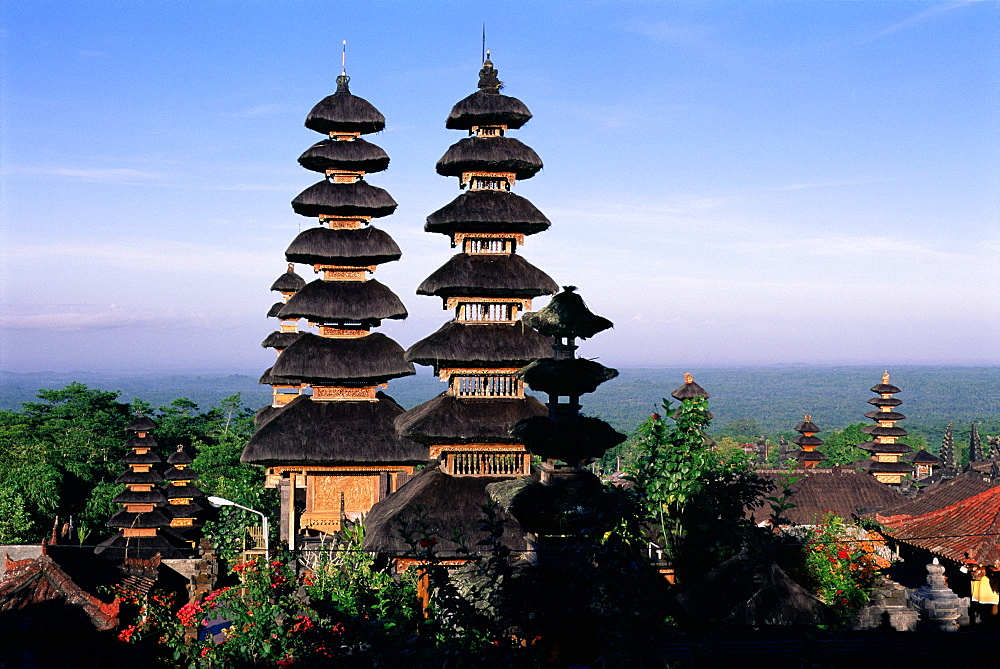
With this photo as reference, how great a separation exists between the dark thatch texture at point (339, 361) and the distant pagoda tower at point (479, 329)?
3287 mm

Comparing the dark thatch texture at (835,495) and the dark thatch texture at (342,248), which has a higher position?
the dark thatch texture at (342,248)

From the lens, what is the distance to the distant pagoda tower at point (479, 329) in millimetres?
20719

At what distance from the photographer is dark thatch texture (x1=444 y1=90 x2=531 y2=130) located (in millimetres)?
22828

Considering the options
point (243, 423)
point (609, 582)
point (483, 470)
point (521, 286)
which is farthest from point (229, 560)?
point (243, 423)

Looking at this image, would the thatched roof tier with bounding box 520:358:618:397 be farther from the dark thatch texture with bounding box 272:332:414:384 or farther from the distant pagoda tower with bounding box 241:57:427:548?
the dark thatch texture with bounding box 272:332:414:384

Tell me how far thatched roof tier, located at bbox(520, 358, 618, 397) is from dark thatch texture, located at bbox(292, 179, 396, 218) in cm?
1661

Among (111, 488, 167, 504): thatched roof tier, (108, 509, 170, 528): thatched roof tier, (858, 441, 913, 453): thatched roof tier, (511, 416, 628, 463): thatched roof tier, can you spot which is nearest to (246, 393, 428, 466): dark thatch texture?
(111, 488, 167, 504): thatched roof tier

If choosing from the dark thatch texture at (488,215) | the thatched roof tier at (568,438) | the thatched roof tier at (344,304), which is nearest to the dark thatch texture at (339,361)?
the thatched roof tier at (344,304)

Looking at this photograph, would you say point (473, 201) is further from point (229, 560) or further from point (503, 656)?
point (503, 656)

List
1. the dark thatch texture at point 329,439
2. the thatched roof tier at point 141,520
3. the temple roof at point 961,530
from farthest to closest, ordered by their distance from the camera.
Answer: the thatched roof tier at point 141,520 → the dark thatch texture at point 329,439 → the temple roof at point 961,530

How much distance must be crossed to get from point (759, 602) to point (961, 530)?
20.9ft

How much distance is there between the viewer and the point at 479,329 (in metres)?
21.9

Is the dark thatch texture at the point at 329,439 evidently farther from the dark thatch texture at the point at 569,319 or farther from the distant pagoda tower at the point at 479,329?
the dark thatch texture at the point at 569,319

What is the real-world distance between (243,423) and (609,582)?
5862 cm
